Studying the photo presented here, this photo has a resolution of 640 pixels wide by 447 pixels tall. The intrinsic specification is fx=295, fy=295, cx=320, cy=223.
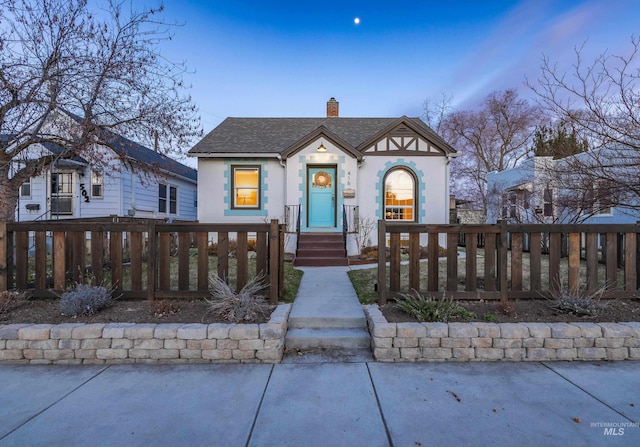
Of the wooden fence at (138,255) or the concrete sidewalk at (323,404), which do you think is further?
the wooden fence at (138,255)

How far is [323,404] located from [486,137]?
27.1 meters

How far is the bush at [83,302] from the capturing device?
3.79 m

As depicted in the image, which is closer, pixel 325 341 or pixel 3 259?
pixel 325 341

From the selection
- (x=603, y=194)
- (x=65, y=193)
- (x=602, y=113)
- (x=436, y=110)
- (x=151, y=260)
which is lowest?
(x=151, y=260)

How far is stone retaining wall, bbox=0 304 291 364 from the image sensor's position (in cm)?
332

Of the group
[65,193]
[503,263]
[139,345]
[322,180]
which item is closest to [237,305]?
[139,345]

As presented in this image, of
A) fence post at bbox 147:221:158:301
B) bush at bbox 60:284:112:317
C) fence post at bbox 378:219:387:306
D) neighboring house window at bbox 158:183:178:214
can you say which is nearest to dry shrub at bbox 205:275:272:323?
fence post at bbox 147:221:158:301

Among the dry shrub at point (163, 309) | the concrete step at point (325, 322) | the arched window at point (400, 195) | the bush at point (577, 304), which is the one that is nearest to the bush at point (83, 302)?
the dry shrub at point (163, 309)

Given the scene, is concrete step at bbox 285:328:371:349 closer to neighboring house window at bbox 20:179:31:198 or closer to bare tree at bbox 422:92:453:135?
neighboring house window at bbox 20:179:31:198

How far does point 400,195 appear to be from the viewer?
36.2 feet

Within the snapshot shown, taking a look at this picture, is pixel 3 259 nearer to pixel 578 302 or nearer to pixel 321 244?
pixel 321 244

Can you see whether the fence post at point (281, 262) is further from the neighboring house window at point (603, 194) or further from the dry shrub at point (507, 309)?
the neighboring house window at point (603, 194)

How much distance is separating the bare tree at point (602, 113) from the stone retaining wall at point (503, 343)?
3.47 metres

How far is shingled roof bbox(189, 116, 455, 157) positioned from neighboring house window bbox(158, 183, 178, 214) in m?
4.68
